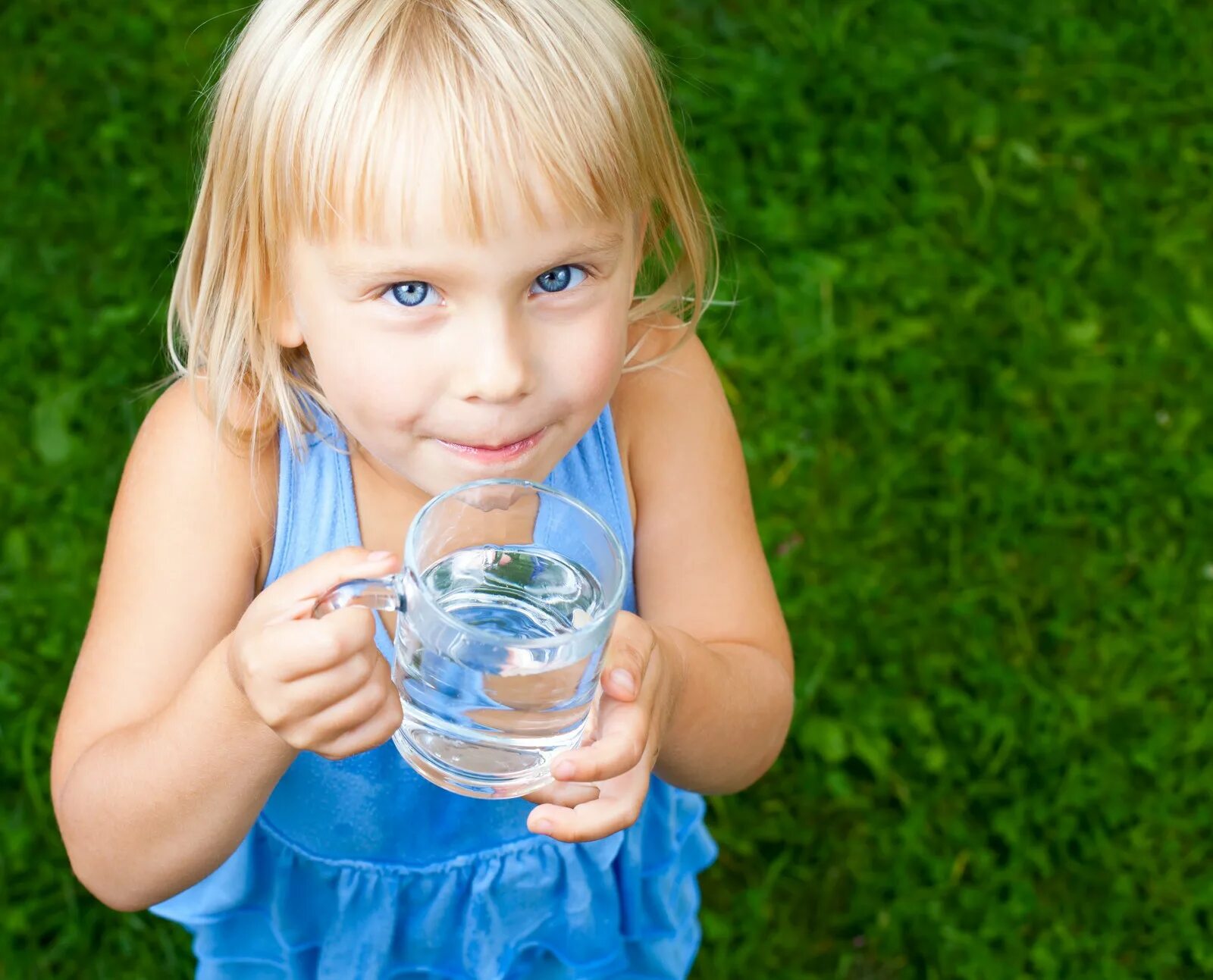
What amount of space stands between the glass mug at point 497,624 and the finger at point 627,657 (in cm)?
3

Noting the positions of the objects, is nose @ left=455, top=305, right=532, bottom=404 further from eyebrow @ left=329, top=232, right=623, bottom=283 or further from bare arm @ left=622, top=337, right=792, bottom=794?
bare arm @ left=622, top=337, right=792, bottom=794

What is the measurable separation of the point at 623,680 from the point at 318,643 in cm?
33

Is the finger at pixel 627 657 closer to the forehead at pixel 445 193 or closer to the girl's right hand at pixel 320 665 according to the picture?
the girl's right hand at pixel 320 665

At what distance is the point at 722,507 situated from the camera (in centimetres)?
225

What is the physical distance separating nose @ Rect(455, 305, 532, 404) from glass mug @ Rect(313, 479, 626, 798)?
108 mm

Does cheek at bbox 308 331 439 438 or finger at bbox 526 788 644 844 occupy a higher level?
cheek at bbox 308 331 439 438

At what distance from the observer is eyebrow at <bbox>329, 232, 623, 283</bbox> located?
1582mm

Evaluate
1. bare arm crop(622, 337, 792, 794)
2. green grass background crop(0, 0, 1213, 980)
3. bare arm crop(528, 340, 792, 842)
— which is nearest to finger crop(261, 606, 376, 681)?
bare arm crop(528, 340, 792, 842)

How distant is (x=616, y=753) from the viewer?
157 centimetres

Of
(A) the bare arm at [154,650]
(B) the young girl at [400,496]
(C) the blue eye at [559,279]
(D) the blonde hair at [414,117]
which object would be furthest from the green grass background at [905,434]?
(C) the blue eye at [559,279]

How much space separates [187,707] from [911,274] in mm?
2723

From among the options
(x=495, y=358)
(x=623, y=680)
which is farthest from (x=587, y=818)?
(x=495, y=358)

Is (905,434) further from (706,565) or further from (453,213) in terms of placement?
(453,213)

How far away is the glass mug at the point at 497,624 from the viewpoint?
1417 mm
